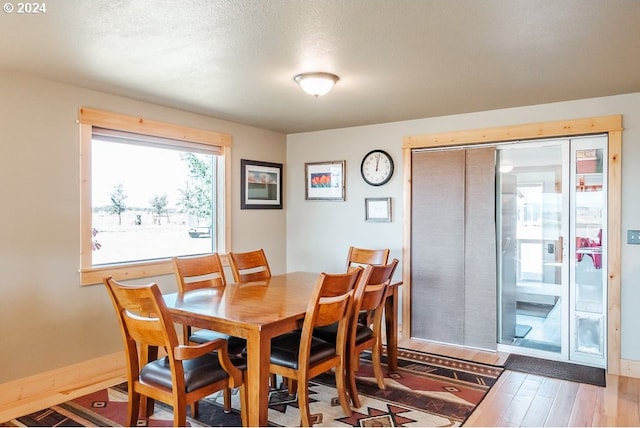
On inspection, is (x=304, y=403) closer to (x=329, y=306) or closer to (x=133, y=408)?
(x=329, y=306)

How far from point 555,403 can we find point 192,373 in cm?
241

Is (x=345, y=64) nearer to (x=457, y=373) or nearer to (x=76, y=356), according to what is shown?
(x=457, y=373)

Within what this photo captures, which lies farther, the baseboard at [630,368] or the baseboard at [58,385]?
the baseboard at [630,368]

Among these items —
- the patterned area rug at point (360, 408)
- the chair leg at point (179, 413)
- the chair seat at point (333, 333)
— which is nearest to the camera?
the chair leg at point (179, 413)

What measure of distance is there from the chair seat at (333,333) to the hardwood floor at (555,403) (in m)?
0.83

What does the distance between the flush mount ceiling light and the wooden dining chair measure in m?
1.48

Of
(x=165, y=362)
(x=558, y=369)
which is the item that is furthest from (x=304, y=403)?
(x=558, y=369)

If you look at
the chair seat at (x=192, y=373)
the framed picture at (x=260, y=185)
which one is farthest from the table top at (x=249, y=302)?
the framed picture at (x=260, y=185)

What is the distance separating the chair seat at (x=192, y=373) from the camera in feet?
7.25

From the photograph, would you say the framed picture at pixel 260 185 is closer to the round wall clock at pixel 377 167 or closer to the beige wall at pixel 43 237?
the round wall clock at pixel 377 167

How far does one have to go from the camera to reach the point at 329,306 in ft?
8.16

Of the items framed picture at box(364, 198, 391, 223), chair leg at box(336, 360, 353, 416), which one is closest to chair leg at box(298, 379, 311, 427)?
chair leg at box(336, 360, 353, 416)

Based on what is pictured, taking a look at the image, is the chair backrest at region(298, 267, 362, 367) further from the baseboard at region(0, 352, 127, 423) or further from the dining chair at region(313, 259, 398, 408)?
the baseboard at region(0, 352, 127, 423)

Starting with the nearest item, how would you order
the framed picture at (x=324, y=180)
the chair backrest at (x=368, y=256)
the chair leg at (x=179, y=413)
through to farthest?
the chair leg at (x=179, y=413), the chair backrest at (x=368, y=256), the framed picture at (x=324, y=180)
